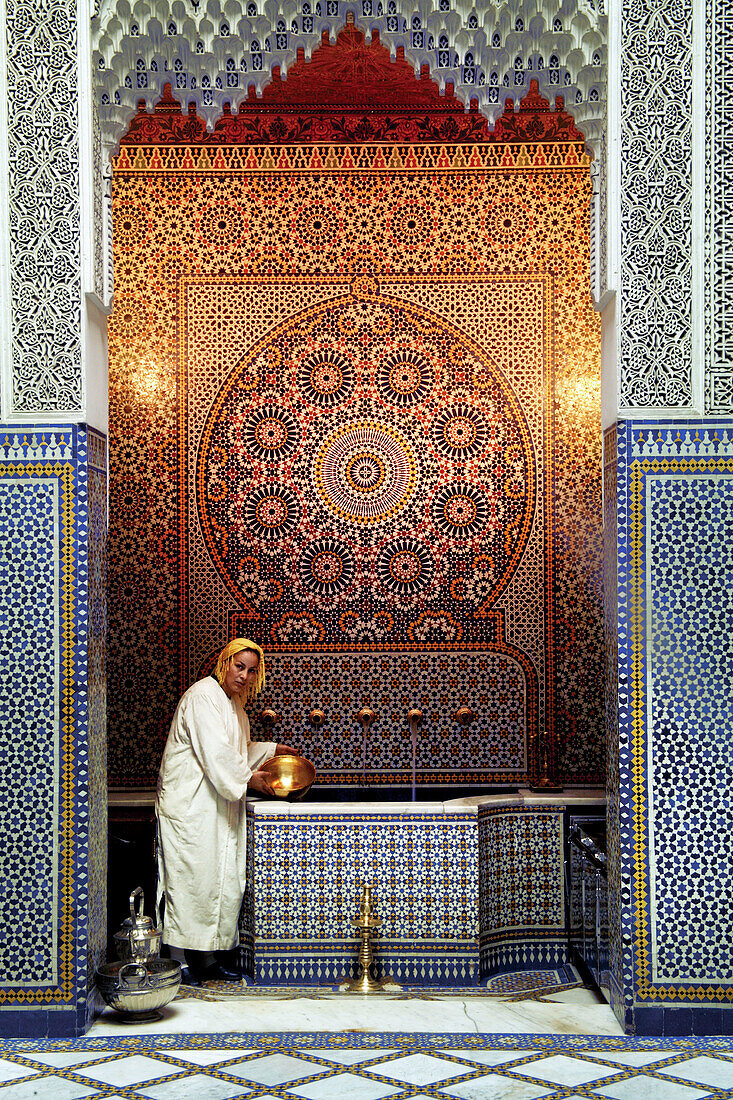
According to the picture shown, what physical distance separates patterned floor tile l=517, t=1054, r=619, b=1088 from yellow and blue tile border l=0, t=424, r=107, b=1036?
134cm

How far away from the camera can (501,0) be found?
3.54 m

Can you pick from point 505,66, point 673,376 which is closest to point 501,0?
point 505,66

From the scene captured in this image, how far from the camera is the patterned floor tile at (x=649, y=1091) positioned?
2.95 m

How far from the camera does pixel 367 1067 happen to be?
320cm

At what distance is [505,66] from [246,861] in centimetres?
284

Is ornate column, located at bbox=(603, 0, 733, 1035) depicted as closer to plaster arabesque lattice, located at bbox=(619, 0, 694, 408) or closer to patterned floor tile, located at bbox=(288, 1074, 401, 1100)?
plaster arabesque lattice, located at bbox=(619, 0, 694, 408)

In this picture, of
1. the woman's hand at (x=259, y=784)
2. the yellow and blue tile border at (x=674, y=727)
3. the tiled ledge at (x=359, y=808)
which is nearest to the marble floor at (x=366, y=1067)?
the yellow and blue tile border at (x=674, y=727)

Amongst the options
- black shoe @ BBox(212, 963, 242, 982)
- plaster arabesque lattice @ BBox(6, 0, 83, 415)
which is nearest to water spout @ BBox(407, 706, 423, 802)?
black shoe @ BBox(212, 963, 242, 982)

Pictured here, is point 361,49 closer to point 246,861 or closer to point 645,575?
point 645,575

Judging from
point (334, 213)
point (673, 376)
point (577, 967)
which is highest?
point (334, 213)

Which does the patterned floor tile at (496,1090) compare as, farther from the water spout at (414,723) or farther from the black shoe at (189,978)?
the water spout at (414,723)

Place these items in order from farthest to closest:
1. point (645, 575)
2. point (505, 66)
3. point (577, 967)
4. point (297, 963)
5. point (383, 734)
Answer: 1. point (383, 734)
2. point (577, 967)
3. point (297, 963)
4. point (505, 66)
5. point (645, 575)

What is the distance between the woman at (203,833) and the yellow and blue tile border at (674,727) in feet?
4.62

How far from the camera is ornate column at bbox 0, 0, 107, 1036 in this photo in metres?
3.45
